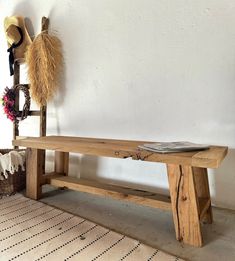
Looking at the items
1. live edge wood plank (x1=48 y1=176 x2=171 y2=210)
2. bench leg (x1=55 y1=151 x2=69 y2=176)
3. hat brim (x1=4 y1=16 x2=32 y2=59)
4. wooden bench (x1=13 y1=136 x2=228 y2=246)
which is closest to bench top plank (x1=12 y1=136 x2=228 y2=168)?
wooden bench (x1=13 y1=136 x2=228 y2=246)

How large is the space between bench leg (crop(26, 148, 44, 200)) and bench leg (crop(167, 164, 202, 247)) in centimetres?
77

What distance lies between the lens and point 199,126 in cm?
123

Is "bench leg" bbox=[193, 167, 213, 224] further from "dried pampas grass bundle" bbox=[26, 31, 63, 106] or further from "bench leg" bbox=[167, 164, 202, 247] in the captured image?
"dried pampas grass bundle" bbox=[26, 31, 63, 106]

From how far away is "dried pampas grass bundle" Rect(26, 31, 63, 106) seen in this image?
1688mm

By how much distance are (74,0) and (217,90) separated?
1.14 metres

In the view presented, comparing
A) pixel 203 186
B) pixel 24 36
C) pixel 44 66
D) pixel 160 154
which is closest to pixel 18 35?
pixel 24 36

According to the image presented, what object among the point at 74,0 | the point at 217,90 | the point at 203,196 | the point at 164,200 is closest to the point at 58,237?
the point at 164,200

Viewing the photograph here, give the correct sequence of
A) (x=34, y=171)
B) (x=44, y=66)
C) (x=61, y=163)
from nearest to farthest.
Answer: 1. (x=34, y=171)
2. (x=61, y=163)
3. (x=44, y=66)

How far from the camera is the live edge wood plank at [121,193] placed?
1.03m

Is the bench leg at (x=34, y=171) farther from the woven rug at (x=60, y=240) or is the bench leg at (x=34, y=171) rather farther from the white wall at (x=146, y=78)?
the white wall at (x=146, y=78)

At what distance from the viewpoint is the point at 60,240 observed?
2.97ft

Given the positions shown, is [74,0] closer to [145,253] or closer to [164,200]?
[164,200]

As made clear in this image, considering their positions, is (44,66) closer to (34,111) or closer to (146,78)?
(34,111)

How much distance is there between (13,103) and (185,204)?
1568mm
